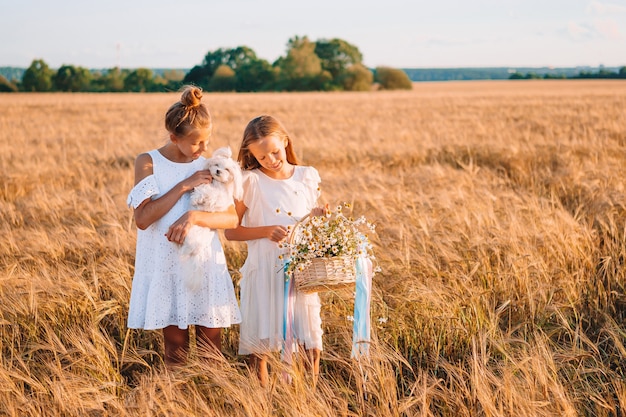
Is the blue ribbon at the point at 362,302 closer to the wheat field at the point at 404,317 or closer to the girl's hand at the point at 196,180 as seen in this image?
the wheat field at the point at 404,317

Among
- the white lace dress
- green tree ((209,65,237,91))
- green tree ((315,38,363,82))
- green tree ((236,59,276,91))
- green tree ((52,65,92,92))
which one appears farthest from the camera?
green tree ((315,38,363,82))

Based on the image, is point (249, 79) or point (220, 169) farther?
point (249, 79)

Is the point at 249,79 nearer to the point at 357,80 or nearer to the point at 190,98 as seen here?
the point at 357,80

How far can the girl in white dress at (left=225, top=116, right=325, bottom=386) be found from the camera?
3078mm

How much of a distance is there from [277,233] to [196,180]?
0.43m

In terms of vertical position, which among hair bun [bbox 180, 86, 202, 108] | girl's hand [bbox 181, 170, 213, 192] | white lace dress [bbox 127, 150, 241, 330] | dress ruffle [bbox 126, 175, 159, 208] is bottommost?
white lace dress [bbox 127, 150, 241, 330]

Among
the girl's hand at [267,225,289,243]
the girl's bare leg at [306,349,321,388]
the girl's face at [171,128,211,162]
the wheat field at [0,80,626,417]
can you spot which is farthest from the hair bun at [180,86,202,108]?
the girl's bare leg at [306,349,321,388]

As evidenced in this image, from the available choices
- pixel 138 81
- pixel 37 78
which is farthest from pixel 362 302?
pixel 37 78

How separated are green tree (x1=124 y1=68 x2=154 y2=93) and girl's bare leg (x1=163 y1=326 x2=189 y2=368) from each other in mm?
71774

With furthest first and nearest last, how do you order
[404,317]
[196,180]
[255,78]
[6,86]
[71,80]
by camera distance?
[255,78] → [71,80] → [6,86] → [404,317] → [196,180]

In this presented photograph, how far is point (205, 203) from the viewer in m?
2.89

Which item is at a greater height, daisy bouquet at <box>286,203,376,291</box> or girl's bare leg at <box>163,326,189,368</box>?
daisy bouquet at <box>286,203,376,291</box>

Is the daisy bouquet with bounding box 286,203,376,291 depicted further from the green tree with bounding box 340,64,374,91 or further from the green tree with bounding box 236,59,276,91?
the green tree with bounding box 236,59,276,91

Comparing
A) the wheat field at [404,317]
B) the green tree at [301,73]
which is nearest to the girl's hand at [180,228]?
the wheat field at [404,317]
